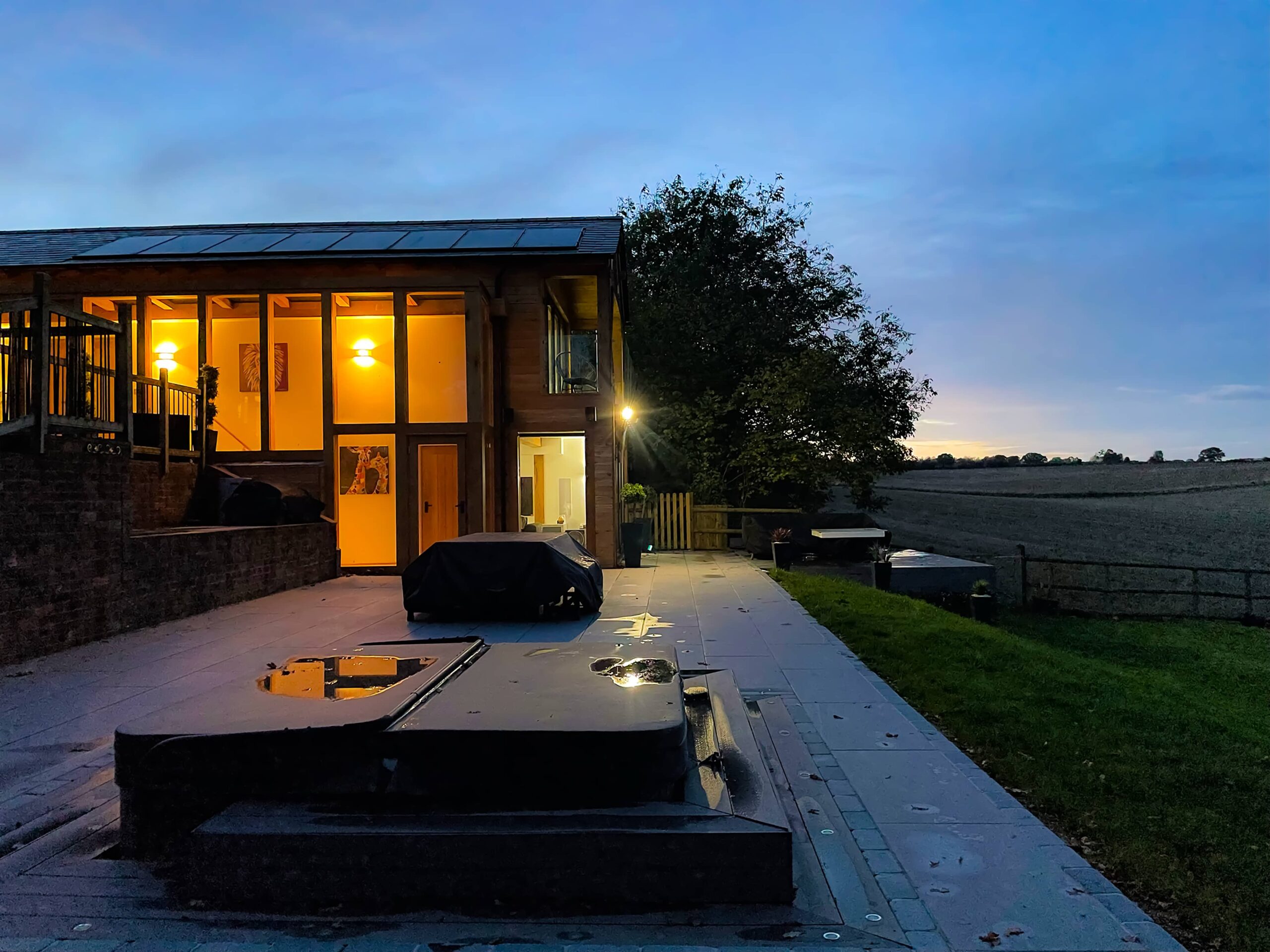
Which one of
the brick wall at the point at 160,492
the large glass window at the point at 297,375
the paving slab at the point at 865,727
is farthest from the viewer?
the large glass window at the point at 297,375

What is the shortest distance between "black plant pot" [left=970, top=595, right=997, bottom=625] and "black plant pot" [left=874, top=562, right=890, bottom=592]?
1.28m

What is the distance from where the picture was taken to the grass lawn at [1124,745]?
8.82ft

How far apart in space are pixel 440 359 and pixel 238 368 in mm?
3700

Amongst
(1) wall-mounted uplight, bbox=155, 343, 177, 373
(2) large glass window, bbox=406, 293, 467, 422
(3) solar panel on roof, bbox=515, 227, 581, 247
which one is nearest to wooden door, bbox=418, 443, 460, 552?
(2) large glass window, bbox=406, 293, 467, 422

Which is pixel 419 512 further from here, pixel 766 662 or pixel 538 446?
pixel 766 662

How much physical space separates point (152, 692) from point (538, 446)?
36.4 feet

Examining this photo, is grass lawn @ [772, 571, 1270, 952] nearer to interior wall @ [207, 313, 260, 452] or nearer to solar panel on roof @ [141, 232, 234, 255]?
interior wall @ [207, 313, 260, 452]

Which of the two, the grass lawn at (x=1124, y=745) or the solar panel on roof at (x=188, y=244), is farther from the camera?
the solar panel on roof at (x=188, y=244)

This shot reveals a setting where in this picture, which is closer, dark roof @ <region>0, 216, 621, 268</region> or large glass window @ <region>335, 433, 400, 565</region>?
dark roof @ <region>0, 216, 621, 268</region>

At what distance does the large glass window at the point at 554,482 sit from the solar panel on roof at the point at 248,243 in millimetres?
5667

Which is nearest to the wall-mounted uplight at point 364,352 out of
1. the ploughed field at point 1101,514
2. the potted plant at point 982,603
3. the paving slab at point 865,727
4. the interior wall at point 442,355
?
the interior wall at point 442,355

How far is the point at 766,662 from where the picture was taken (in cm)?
594

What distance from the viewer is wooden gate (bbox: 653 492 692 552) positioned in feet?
60.0

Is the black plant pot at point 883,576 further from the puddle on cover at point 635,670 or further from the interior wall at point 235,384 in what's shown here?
the interior wall at point 235,384
